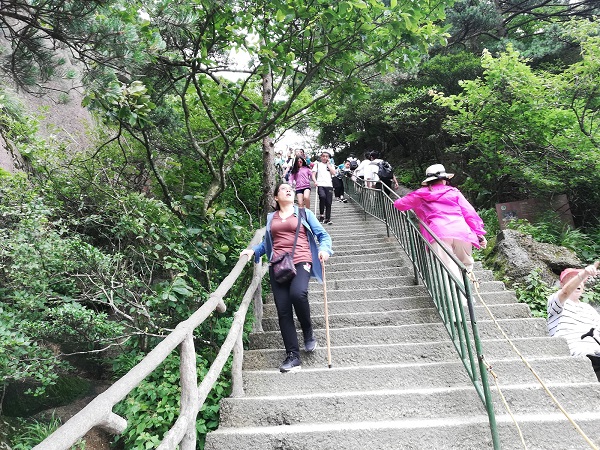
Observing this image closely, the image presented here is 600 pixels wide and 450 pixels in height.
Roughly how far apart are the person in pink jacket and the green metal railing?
160 mm

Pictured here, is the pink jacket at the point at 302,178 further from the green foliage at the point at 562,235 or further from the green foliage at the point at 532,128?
the green foliage at the point at 562,235

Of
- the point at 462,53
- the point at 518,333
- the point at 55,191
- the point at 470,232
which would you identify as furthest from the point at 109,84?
the point at 462,53

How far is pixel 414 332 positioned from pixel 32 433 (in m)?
3.94

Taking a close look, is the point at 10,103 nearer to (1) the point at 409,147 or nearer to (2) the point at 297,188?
(2) the point at 297,188

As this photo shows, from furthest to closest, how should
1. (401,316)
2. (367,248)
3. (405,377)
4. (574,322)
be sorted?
(367,248)
(401,316)
(574,322)
(405,377)

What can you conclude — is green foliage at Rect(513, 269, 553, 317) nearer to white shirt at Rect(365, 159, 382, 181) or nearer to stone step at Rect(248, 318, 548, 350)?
stone step at Rect(248, 318, 548, 350)

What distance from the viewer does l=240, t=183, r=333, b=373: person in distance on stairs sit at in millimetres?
3273

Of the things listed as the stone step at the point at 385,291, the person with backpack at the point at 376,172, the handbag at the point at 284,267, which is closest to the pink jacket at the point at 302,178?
the person with backpack at the point at 376,172

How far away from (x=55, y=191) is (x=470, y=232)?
4.98 metres

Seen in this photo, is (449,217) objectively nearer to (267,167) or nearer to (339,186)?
(267,167)

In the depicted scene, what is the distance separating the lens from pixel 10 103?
288 cm

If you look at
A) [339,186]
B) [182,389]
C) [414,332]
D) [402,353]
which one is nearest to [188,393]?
[182,389]

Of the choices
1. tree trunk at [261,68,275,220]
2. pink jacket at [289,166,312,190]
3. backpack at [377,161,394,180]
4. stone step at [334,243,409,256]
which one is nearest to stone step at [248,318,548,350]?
stone step at [334,243,409,256]

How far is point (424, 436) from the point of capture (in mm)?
2457
